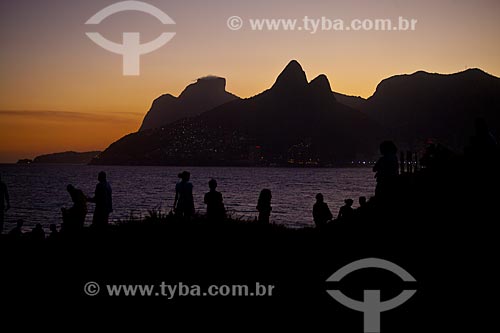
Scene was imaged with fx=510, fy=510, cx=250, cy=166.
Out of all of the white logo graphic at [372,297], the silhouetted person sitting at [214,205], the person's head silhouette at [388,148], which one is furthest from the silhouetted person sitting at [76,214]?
the person's head silhouette at [388,148]

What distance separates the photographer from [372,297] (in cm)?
860

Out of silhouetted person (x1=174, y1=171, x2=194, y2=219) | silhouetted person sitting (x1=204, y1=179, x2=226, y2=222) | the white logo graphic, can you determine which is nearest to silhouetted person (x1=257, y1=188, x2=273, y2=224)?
silhouetted person sitting (x1=204, y1=179, x2=226, y2=222)

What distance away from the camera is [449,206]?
41.8 feet

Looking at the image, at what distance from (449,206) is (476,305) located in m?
4.98

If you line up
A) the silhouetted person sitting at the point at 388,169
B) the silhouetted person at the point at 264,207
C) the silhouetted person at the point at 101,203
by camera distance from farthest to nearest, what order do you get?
the silhouetted person at the point at 264,207 < the silhouetted person at the point at 101,203 < the silhouetted person sitting at the point at 388,169

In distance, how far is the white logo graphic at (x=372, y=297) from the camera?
795cm

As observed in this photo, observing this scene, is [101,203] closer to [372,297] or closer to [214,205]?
[214,205]

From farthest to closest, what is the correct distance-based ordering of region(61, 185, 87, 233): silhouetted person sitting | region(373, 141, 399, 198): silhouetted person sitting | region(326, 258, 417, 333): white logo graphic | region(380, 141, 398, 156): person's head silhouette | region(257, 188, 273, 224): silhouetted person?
1. region(257, 188, 273, 224): silhouetted person
2. region(61, 185, 87, 233): silhouetted person sitting
3. region(373, 141, 399, 198): silhouetted person sitting
4. region(380, 141, 398, 156): person's head silhouette
5. region(326, 258, 417, 333): white logo graphic

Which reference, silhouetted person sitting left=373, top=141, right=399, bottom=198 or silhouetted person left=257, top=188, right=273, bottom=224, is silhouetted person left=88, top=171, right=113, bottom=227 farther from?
silhouetted person sitting left=373, top=141, right=399, bottom=198

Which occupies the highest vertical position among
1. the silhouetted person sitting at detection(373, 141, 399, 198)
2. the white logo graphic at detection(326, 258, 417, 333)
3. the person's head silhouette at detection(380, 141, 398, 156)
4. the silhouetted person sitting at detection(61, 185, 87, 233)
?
the person's head silhouette at detection(380, 141, 398, 156)

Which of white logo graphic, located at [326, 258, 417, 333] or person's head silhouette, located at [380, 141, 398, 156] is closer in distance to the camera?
white logo graphic, located at [326, 258, 417, 333]

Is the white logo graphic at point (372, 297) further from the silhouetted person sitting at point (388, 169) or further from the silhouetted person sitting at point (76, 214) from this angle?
the silhouetted person sitting at point (76, 214)

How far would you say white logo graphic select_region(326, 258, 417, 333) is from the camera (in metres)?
7.95

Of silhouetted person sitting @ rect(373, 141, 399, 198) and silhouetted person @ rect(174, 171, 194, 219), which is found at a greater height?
silhouetted person sitting @ rect(373, 141, 399, 198)
